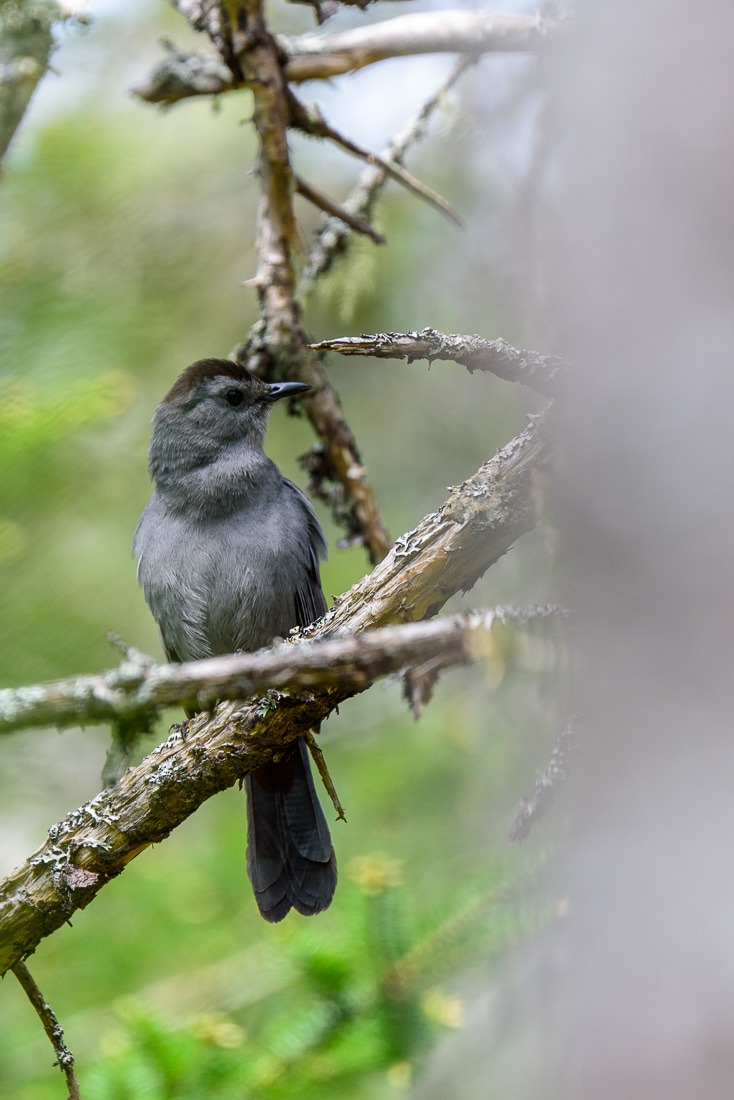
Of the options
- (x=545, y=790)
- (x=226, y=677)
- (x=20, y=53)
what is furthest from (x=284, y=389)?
(x=226, y=677)

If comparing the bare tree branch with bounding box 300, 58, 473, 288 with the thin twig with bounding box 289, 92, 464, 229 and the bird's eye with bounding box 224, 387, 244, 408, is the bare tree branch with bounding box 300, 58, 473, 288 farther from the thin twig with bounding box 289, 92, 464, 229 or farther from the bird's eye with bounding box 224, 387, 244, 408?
the bird's eye with bounding box 224, 387, 244, 408

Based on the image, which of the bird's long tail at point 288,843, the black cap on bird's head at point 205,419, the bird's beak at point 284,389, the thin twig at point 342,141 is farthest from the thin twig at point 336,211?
the bird's long tail at point 288,843

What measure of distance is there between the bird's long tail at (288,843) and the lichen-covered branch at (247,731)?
3.31ft

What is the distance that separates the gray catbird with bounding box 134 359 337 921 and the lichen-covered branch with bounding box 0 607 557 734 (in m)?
2.14

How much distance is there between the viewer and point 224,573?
3.95m

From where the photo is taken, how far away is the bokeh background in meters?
3.54

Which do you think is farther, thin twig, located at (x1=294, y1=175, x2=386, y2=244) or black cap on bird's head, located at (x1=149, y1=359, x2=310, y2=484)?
black cap on bird's head, located at (x1=149, y1=359, x2=310, y2=484)

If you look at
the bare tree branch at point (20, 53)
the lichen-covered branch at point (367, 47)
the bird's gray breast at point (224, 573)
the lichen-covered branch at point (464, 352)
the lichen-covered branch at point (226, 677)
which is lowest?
the lichen-covered branch at point (226, 677)

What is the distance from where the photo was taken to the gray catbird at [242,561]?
394 centimetres

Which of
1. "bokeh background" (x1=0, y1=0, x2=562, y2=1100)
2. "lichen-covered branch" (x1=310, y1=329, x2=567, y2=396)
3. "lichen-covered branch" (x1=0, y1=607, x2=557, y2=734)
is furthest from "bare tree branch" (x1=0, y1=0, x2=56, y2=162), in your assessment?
"lichen-covered branch" (x1=0, y1=607, x2=557, y2=734)

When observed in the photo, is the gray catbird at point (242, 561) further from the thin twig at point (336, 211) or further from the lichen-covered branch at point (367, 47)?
the lichen-covered branch at point (367, 47)

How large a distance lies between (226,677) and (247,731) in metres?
1.10

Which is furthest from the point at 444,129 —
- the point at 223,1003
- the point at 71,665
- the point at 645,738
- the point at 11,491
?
the point at 223,1003

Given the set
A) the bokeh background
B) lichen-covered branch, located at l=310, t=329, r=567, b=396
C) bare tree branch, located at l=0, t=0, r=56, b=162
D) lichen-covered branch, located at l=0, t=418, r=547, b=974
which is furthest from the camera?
bare tree branch, located at l=0, t=0, r=56, b=162
